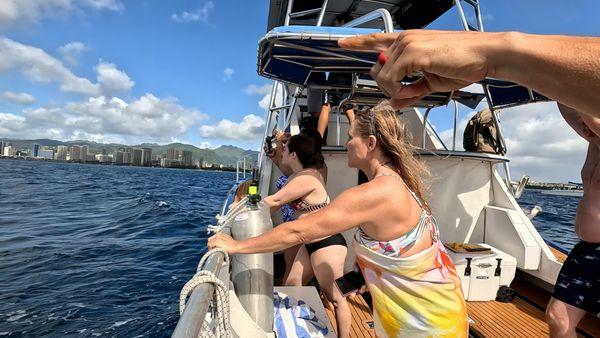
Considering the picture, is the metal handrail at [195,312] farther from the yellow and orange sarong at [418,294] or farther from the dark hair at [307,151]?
the dark hair at [307,151]

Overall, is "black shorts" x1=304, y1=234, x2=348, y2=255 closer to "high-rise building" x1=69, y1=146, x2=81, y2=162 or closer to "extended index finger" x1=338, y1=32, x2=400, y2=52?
"extended index finger" x1=338, y1=32, x2=400, y2=52

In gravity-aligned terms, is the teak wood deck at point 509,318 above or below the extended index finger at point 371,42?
below

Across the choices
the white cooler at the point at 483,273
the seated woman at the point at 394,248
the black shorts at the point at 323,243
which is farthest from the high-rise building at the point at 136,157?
the seated woman at the point at 394,248

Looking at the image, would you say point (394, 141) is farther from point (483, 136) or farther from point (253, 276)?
point (483, 136)

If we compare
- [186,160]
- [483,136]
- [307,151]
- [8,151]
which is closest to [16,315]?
[307,151]

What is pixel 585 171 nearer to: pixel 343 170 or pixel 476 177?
pixel 476 177

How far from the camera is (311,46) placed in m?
3.43

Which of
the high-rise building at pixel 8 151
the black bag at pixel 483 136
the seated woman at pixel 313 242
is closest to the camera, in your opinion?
the seated woman at pixel 313 242

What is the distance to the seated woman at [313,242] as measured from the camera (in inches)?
109

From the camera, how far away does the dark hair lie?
3178 mm

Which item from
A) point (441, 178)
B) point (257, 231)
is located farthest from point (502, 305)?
point (257, 231)

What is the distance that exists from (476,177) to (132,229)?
976cm

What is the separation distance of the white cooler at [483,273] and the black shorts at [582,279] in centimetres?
147

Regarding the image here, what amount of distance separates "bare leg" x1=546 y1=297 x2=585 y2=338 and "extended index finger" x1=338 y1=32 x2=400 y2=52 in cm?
248
